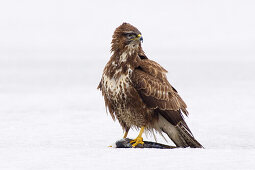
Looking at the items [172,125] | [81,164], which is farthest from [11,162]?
[172,125]

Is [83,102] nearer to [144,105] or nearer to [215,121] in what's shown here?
[215,121]

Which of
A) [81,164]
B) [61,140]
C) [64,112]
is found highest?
[64,112]

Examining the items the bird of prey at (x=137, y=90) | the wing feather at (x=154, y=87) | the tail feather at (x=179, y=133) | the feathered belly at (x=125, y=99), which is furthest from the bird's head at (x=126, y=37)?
the tail feather at (x=179, y=133)

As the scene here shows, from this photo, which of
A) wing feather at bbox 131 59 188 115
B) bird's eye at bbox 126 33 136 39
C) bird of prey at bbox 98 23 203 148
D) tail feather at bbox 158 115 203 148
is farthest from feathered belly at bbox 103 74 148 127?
bird's eye at bbox 126 33 136 39

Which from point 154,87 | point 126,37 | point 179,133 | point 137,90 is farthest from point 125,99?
point 179,133

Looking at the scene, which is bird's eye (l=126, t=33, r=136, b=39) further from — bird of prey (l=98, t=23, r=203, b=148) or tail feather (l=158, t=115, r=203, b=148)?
tail feather (l=158, t=115, r=203, b=148)

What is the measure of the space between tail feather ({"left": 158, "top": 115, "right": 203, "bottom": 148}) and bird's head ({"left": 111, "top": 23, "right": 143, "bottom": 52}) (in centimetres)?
148

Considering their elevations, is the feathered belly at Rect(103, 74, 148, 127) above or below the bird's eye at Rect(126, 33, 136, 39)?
below

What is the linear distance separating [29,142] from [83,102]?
605cm

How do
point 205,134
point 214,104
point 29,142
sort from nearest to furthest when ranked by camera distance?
point 29,142
point 205,134
point 214,104

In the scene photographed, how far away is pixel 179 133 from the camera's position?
9.16 metres

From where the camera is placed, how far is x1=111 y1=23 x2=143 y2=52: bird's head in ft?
28.2

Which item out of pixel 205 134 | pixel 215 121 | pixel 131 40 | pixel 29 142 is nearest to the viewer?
pixel 131 40

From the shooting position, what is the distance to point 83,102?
17.1m
